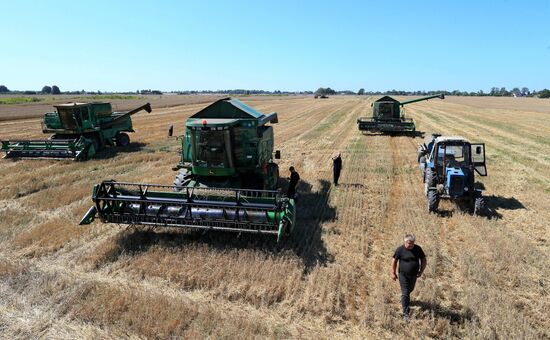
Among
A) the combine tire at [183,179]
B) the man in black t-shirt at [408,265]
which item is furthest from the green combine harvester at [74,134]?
the man in black t-shirt at [408,265]

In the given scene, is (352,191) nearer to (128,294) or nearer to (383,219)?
(383,219)

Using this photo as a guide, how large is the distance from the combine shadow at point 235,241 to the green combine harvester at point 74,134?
10528 mm

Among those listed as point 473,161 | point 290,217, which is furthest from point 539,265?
point 290,217

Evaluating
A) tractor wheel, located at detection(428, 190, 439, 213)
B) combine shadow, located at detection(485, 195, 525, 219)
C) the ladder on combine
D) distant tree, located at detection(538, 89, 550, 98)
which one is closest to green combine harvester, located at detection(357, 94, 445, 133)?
combine shadow, located at detection(485, 195, 525, 219)

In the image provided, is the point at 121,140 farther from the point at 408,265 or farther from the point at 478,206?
the point at 408,265

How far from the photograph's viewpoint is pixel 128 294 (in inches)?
238

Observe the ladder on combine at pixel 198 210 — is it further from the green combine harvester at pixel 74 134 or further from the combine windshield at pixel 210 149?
the green combine harvester at pixel 74 134

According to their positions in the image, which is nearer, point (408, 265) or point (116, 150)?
point (408, 265)

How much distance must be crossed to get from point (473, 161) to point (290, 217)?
6242mm

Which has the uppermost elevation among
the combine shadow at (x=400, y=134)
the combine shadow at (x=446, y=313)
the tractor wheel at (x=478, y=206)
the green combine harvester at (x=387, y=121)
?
the green combine harvester at (x=387, y=121)

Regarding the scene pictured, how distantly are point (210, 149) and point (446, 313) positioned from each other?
5.93m

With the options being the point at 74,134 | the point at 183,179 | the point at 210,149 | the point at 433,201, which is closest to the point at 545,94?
the point at 433,201

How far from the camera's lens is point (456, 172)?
1016 centimetres

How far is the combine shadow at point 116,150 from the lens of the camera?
18406mm
